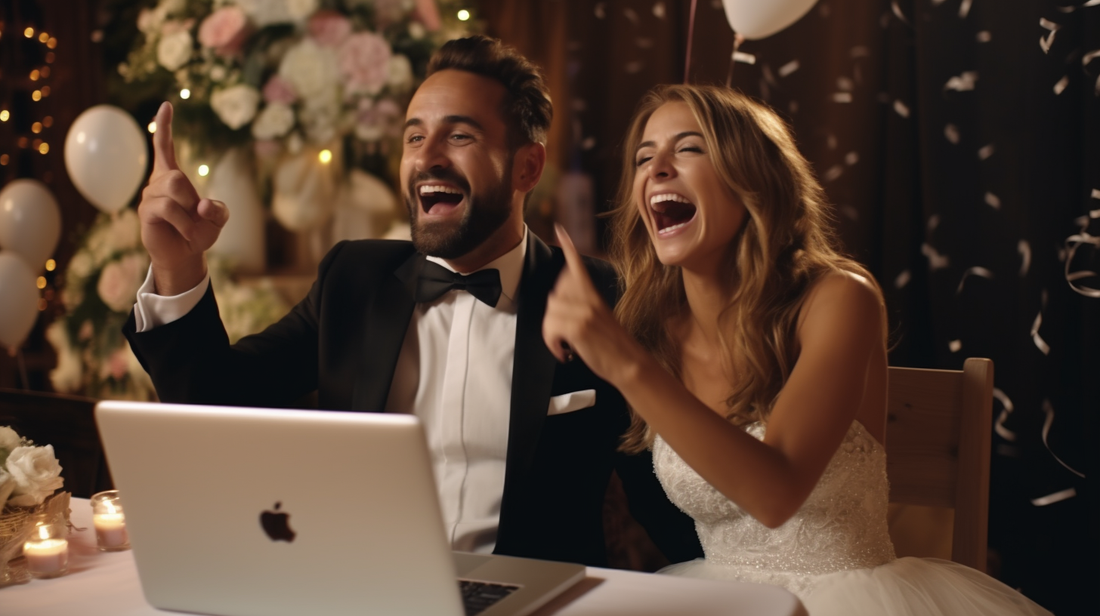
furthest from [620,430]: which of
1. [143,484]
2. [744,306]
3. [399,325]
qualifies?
[143,484]

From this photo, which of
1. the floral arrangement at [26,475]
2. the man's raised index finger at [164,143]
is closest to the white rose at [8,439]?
the floral arrangement at [26,475]

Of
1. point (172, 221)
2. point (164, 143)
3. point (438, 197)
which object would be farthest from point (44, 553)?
point (438, 197)

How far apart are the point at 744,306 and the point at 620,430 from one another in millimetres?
343

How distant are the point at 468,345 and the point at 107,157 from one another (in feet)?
5.94

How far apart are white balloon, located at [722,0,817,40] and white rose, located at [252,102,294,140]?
1258mm

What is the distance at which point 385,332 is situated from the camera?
1.82 metres

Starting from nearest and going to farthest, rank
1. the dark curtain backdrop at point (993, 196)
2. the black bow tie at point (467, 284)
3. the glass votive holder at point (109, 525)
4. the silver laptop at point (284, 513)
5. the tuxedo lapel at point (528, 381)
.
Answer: the silver laptop at point (284, 513) → the glass votive holder at point (109, 525) → the tuxedo lapel at point (528, 381) → the black bow tie at point (467, 284) → the dark curtain backdrop at point (993, 196)

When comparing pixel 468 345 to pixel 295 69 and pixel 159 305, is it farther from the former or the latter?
pixel 295 69

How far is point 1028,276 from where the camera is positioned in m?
2.49

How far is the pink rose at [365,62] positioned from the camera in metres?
2.74

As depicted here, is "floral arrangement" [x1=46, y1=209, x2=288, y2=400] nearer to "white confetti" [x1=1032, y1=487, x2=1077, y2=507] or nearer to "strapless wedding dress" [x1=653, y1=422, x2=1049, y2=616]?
"strapless wedding dress" [x1=653, y1=422, x2=1049, y2=616]

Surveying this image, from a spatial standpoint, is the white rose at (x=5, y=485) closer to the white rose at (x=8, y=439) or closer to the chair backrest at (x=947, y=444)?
the white rose at (x=8, y=439)

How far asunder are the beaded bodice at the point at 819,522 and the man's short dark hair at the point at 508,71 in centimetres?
72

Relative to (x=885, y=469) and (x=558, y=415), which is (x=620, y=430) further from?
(x=885, y=469)
